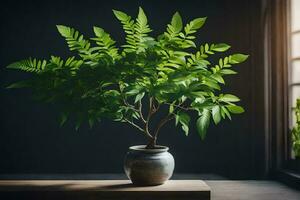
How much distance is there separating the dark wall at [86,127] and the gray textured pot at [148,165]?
52.7 inches

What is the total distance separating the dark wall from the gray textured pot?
1.34 metres

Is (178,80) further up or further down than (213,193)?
further up

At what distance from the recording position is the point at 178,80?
219 centimetres

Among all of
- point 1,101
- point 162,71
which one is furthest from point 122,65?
point 1,101

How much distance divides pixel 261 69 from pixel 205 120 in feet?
4.44

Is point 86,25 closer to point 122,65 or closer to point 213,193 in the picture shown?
point 122,65

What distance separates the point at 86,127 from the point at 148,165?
1.53m

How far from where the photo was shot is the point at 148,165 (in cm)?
220

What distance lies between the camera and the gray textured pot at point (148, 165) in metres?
2.20

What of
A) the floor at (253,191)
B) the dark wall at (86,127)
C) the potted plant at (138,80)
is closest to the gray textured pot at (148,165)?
the potted plant at (138,80)

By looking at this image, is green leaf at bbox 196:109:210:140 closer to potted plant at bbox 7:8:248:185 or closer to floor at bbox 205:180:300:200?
potted plant at bbox 7:8:248:185

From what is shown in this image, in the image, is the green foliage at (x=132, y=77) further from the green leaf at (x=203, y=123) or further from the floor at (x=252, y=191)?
the floor at (x=252, y=191)

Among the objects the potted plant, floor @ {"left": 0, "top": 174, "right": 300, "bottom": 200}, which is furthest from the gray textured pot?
floor @ {"left": 0, "top": 174, "right": 300, "bottom": 200}

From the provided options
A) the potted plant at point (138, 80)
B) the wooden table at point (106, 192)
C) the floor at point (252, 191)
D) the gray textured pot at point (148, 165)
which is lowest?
the floor at point (252, 191)
